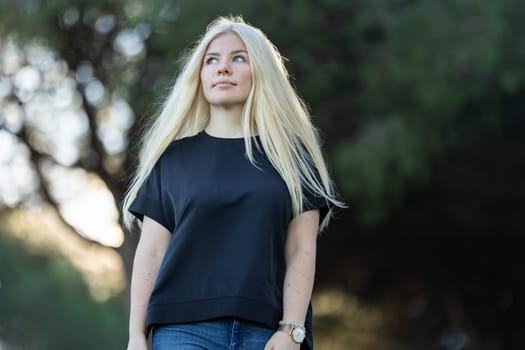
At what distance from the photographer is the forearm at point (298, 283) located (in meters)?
3.55

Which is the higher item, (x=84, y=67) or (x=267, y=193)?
(x=84, y=67)

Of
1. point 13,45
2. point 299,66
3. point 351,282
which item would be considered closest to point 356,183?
point 299,66

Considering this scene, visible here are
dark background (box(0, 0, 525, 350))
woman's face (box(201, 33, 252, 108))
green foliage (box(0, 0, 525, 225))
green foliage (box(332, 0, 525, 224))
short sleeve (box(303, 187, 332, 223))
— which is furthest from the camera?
green foliage (box(332, 0, 525, 224))

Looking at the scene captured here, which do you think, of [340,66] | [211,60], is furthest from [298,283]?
[340,66]

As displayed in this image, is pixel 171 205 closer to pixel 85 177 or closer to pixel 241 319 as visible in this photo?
pixel 241 319

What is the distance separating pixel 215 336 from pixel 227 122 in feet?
2.63

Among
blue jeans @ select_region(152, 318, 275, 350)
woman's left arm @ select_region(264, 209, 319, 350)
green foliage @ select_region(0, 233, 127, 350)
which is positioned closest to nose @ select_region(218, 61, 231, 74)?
woman's left arm @ select_region(264, 209, 319, 350)

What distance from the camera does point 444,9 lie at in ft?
37.8

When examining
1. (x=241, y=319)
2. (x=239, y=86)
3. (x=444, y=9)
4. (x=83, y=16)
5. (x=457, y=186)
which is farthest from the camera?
(x=457, y=186)

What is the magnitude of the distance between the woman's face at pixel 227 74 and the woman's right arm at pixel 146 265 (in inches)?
19.8

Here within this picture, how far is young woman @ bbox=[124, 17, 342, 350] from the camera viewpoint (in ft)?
11.4

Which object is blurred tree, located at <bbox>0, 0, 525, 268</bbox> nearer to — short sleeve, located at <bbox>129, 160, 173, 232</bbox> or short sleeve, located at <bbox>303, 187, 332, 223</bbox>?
short sleeve, located at <bbox>129, 160, 173, 232</bbox>

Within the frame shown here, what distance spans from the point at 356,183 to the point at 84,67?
3243 millimetres

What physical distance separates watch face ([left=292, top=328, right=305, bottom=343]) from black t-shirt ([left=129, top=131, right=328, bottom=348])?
0.24ft
